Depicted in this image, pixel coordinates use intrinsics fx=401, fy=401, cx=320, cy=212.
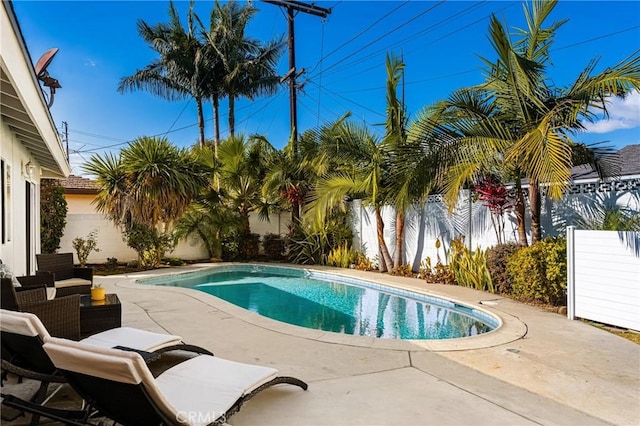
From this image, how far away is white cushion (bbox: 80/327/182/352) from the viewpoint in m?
3.98

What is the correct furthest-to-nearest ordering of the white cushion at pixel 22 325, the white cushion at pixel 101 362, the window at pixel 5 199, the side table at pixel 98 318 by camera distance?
the window at pixel 5 199
the side table at pixel 98 318
the white cushion at pixel 22 325
the white cushion at pixel 101 362

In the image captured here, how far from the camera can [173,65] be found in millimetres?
22984

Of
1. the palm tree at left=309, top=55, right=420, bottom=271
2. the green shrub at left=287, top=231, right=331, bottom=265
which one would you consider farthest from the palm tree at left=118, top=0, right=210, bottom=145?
the palm tree at left=309, top=55, right=420, bottom=271

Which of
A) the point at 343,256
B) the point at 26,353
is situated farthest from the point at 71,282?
the point at 343,256

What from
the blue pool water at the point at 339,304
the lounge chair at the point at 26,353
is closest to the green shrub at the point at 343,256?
the blue pool water at the point at 339,304

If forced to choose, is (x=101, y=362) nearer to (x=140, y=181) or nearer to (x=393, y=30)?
(x=140, y=181)

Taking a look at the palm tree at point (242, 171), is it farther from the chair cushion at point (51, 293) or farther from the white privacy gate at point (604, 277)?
the white privacy gate at point (604, 277)

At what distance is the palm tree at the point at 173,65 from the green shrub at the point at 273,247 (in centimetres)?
899

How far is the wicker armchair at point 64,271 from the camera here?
24.0 feet

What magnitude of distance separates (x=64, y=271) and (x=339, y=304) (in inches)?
229

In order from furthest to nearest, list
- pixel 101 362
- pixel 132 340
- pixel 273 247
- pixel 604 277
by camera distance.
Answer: pixel 273 247 < pixel 604 277 < pixel 132 340 < pixel 101 362

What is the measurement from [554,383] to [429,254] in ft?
26.4

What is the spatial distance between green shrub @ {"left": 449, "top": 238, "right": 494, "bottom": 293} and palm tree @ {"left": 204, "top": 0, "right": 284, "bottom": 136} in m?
16.1

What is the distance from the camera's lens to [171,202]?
13.1 meters
